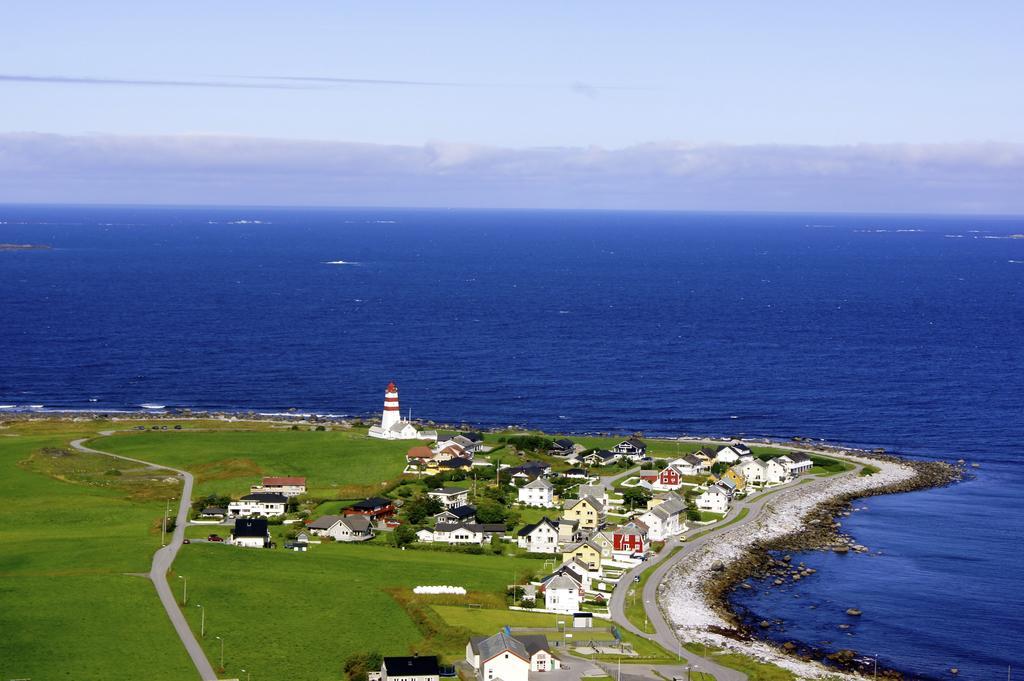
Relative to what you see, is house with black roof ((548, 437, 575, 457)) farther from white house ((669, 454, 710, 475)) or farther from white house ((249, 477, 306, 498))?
white house ((249, 477, 306, 498))

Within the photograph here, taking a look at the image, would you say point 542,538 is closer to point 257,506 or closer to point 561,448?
point 257,506

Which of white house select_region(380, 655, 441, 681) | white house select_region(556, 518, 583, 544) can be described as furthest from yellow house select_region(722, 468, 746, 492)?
white house select_region(380, 655, 441, 681)

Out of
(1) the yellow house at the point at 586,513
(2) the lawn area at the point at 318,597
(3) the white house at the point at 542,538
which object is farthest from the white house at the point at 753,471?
(2) the lawn area at the point at 318,597

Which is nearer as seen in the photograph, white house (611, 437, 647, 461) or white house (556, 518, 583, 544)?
white house (556, 518, 583, 544)

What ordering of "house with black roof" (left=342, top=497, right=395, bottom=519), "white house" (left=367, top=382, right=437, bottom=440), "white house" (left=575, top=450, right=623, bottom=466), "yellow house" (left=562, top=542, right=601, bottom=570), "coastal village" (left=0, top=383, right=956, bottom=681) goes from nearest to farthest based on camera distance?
"coastal village" (left=0, top=383, right=956, bottom=681) → "yellow house" (left=562, top=542, right=601, bottom=570) → "house with black roof" (left=342, top=497, right=395, bottom=519) → "white house" (left=575, top=450, right=623, bottom=466) → "white house" (left=367, top=382, right=437, bottom=440)

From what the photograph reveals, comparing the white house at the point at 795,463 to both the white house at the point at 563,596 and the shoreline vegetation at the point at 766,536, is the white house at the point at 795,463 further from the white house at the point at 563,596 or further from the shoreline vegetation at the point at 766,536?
the white house at the point at 563,596

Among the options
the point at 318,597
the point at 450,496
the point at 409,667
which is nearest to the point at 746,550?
the point at 450,496
